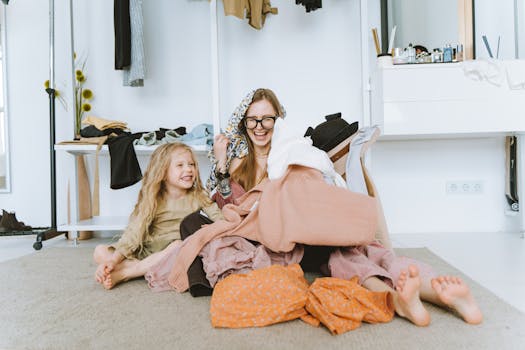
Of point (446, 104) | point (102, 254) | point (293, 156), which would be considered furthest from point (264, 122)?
point (446, 104)

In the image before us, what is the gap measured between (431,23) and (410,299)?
2.13m

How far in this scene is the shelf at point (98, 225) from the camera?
2418mm

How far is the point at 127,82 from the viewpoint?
2.62 meters

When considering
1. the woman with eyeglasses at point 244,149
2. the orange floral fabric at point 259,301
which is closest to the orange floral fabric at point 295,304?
the orange floral fabric at point 259,301

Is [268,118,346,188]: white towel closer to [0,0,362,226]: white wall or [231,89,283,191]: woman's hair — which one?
[231,89,283,191]: woman's hair

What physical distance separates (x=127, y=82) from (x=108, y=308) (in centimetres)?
173

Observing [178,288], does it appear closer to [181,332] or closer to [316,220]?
[181,332]

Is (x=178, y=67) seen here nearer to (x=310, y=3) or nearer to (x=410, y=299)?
(x=310, y=3)

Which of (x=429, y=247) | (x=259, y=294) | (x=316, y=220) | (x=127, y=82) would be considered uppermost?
(x=127, y=82)

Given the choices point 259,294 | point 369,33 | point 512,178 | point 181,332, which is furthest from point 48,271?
point 512,178

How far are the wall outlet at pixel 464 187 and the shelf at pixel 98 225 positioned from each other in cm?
211

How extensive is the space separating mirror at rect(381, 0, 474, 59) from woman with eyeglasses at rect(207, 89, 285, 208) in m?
1.23

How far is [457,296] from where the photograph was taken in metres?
1.01

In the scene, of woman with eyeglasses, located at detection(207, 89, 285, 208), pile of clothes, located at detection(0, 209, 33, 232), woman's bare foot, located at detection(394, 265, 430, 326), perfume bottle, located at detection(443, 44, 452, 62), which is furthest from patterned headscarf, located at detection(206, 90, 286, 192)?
pile of clothes, located at detection(0, 209, 33, 232)
